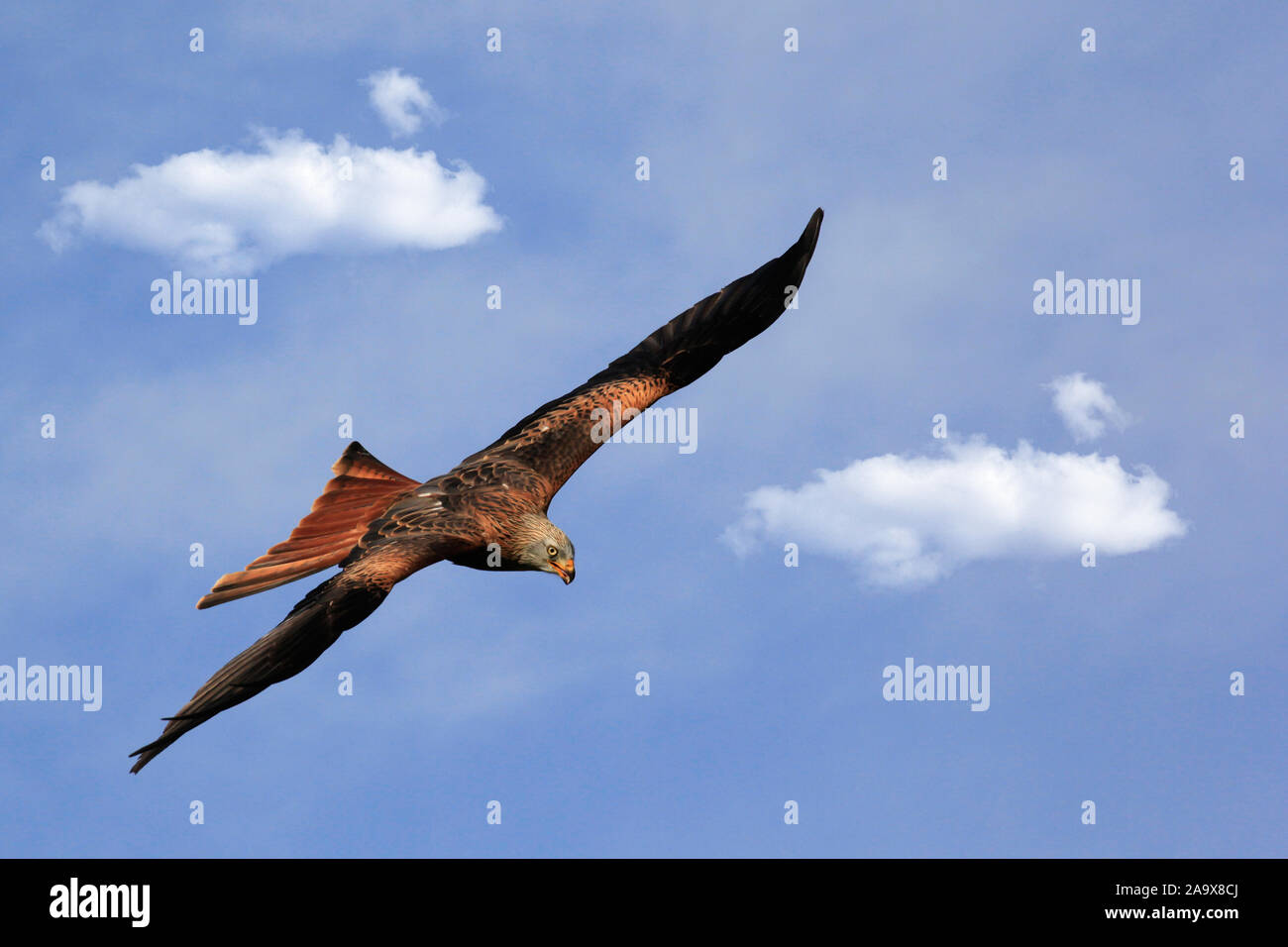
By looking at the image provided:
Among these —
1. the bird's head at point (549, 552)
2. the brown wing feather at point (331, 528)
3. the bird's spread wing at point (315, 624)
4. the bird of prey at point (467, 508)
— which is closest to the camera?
the bird's spread wing at point (315, 624)

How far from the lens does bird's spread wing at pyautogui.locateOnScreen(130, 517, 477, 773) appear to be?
8.83 m

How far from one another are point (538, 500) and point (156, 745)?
4387 mm

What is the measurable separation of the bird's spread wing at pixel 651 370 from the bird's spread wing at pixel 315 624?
1567mm

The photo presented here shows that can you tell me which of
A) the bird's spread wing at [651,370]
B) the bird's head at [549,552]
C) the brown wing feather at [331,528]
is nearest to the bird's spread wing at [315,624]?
the bird's head at [549,552]

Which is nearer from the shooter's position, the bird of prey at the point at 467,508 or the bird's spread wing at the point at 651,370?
the bird of prey at the point at 467,508

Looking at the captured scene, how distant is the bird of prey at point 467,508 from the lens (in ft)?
30.9

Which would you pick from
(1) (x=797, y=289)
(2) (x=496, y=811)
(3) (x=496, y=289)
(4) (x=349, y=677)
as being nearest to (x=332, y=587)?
(4) (x=349, y=677)

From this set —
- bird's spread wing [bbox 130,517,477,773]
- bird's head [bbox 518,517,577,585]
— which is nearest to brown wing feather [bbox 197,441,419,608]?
bird's spread wing [bbox 130,517,477,773]

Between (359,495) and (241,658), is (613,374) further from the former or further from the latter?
(241,658)

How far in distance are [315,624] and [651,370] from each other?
5.23 meters

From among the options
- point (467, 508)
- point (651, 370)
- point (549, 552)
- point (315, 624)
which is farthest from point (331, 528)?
point (651, 370)

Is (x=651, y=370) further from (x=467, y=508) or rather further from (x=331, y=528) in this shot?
(x=331, y=528)

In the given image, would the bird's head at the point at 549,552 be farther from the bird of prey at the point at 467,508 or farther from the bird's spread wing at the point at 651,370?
the bird's spread wing at the point at 651,370

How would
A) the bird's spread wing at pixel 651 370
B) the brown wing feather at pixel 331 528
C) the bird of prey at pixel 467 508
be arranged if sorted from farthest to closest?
1. the bird's spread wing at pixel 651 370
2. the brown wing feather at pixel 331 528
3. the bird of prey at pixel 467 508
